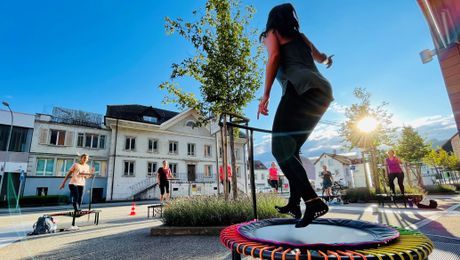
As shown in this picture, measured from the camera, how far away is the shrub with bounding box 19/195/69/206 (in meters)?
19.3

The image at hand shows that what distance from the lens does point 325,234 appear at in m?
1.71

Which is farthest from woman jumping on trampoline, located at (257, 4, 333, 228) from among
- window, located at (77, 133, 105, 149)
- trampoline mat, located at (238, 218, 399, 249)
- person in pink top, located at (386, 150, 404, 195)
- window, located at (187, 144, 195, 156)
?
window, located at (187, 144, 195, 156)

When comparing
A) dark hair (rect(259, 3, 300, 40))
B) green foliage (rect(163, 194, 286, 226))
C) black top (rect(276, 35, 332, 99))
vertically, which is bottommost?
green foliage (rect(163, 194, 286, 226))

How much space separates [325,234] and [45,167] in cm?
2830

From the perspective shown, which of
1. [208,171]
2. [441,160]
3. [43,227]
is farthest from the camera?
[208,171]

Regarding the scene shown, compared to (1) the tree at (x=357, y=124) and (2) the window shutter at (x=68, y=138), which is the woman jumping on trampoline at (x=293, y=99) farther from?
(2) the window shutter at (x=68, y=138)

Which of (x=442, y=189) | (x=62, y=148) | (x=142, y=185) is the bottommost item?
(x=442, y=189)

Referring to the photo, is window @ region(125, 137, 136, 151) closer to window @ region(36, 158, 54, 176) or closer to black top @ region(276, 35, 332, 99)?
window @ region(36, 158, 54, 176)

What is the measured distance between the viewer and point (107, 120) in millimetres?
24953

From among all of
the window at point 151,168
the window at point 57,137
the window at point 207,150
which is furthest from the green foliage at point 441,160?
the window at point 57,137

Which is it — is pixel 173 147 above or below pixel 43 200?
above

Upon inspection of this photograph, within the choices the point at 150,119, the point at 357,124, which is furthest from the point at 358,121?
the point at 150,119

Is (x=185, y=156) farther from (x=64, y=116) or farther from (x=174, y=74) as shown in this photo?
(x=174, y=74)

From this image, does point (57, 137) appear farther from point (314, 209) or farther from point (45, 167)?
point (314, 209)
